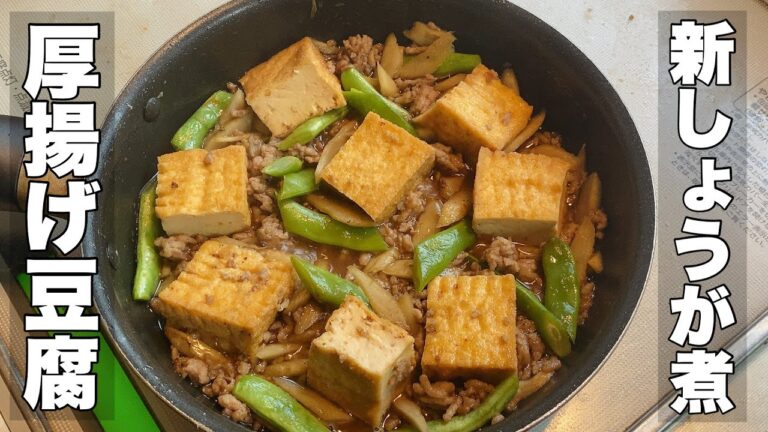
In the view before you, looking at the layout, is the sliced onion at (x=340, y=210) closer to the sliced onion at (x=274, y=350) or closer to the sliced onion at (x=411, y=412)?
the sliced onion at (x=274, y=350)

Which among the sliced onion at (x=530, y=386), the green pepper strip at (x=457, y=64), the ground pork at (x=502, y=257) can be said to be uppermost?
the green pepper strip at (x=457, y=64)

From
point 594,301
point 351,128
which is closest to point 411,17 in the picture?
point 351,128

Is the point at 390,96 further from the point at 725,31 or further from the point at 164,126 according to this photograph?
the point at 725,31

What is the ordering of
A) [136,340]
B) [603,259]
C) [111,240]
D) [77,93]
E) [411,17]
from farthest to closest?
1. [77,93]
2. [411,17]
3. [603,259]
4. [111,240]
5. [136,340]

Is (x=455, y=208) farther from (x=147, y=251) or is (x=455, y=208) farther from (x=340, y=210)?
(x=147, y=251)

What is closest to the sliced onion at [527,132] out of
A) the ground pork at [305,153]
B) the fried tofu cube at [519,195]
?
the fried tofu cube at [519,195]
